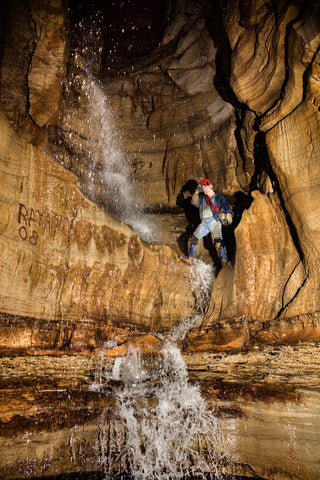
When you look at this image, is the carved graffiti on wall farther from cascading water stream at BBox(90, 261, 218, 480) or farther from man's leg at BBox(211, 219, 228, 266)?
man's leg at BBox(211, 219, 228, 266)

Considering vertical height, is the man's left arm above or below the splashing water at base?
above

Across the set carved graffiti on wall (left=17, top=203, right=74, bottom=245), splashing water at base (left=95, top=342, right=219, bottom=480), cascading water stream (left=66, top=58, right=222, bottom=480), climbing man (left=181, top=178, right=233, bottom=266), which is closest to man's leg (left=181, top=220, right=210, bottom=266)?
climbing man (left=181, top=178, right=233, bottom=266)

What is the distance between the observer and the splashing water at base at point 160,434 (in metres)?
4.10

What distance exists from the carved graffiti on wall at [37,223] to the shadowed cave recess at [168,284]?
0.02m

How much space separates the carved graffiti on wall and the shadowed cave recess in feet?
0.06

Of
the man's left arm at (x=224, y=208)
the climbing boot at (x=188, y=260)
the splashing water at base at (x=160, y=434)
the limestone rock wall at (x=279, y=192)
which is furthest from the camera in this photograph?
the climbing boot at (x=188, y=260)

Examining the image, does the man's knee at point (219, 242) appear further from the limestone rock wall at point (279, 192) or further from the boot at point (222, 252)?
the limestone rock wall at point (279, 192)

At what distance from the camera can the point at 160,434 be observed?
4293mm

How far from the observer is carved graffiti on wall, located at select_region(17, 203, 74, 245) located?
208 inches

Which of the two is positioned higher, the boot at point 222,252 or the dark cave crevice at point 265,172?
the dark cave crevice at point 265,172

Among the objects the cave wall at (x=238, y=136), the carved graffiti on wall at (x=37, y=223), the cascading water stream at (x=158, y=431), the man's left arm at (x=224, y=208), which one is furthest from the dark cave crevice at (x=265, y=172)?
the carved graffiti on wall at (x=37, y=223)

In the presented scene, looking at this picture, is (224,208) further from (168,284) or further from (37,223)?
(37,223)

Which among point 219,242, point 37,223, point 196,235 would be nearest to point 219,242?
point 219,242

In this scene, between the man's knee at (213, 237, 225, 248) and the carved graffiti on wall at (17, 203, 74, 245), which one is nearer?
the carved graffiti on wall at (17, 203, 74, 245)
